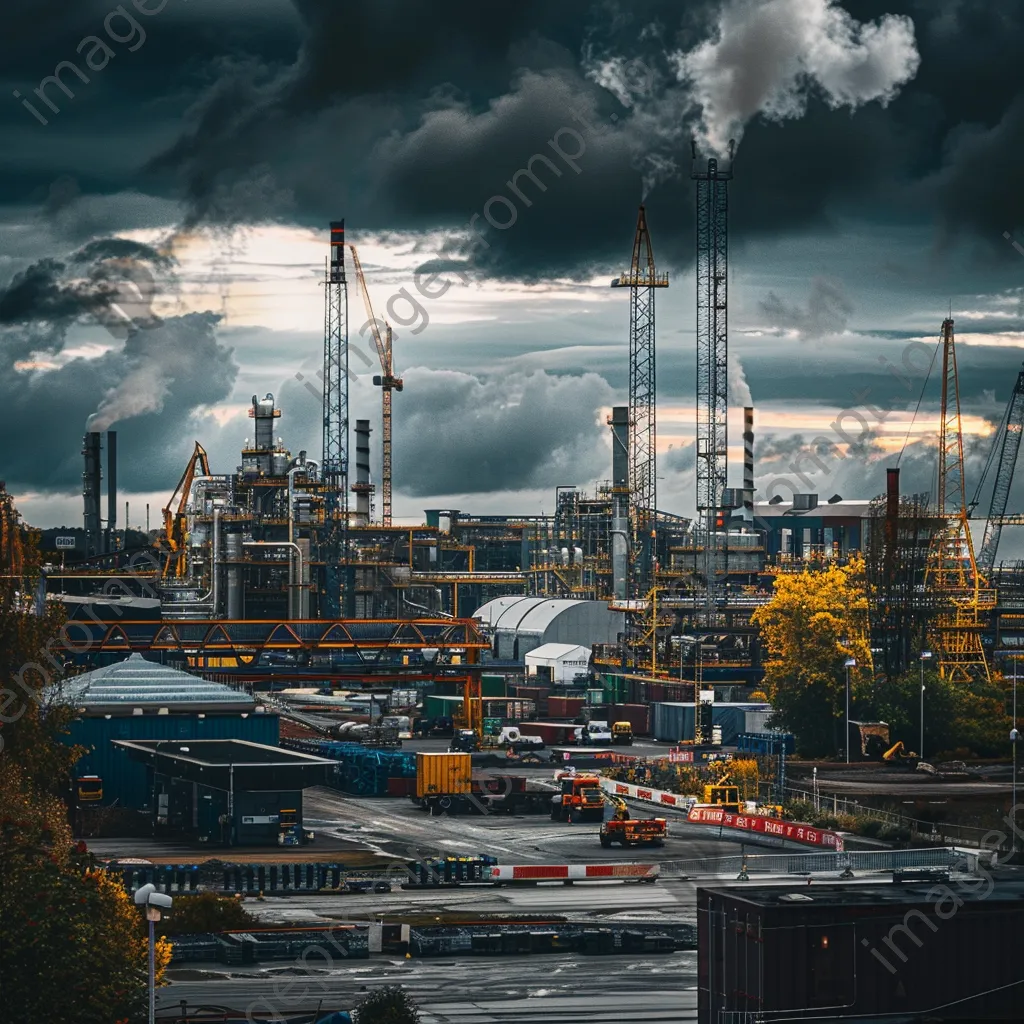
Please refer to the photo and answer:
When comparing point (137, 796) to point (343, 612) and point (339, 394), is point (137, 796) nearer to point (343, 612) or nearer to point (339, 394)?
point (343, 612)

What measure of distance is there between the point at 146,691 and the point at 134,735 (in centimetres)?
428

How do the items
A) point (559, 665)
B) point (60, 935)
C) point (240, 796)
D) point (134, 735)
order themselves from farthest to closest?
point (559, 665)
point (134, 735)
point (240, 796)
point (60, 935)

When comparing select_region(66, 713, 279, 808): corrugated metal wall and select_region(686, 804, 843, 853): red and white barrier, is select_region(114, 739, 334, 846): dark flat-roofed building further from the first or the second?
select_region(686, 804, 843, 853): red and white barrier

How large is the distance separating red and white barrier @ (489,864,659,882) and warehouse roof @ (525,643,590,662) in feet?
261

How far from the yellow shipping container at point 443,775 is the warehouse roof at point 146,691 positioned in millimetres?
8640

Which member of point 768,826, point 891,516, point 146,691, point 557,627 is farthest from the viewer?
point 557,627

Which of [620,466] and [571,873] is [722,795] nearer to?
[571,873]

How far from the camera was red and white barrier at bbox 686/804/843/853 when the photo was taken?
2741 inches

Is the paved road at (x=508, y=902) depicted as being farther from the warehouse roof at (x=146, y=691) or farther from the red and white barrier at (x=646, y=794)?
the warehouse roof at (x=146, y=691)

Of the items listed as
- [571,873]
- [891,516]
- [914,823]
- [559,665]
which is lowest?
[571,873]

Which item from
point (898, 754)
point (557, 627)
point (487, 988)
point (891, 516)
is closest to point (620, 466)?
point (557, 627)

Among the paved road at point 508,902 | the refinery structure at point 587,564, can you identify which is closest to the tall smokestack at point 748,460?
the refinery structure at point 587,564

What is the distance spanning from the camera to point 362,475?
574 feet

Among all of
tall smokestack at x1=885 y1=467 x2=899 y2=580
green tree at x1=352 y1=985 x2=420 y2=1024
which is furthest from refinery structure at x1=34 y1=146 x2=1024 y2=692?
green tree at x1=352 y1=985 x2=420 y2=1024
